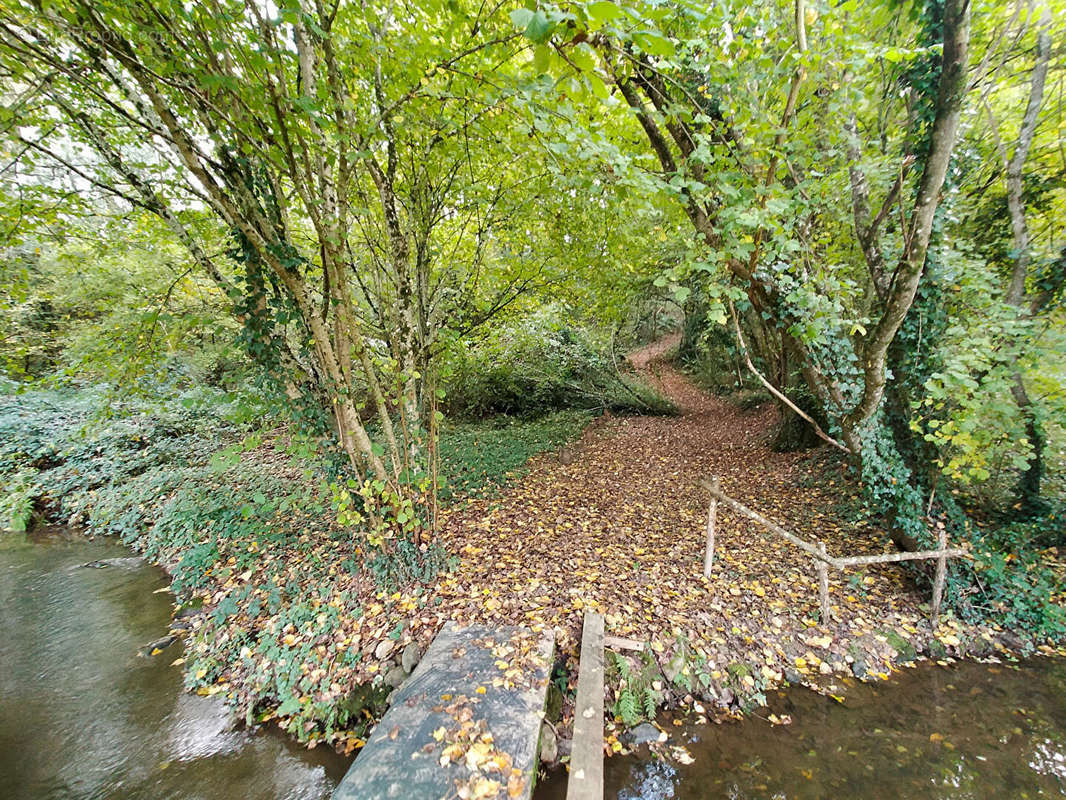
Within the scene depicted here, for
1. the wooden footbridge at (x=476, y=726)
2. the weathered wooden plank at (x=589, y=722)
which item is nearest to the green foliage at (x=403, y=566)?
the wooden footbridge at (x=476, y=726)

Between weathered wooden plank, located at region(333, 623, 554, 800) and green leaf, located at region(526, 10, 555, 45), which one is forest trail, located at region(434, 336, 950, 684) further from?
green leaf, located at region(526, 10, 555, 45)

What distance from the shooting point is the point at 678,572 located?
15.5 feet

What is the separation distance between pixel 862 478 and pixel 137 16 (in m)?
7.69

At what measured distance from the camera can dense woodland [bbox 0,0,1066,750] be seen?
10.4 feet

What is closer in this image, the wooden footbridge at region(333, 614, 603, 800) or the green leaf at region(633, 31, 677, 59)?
the green leaf at region(633, 31, 677, 59)

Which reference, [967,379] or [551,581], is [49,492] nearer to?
[551,581]

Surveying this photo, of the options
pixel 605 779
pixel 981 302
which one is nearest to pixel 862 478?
pixel 981 302

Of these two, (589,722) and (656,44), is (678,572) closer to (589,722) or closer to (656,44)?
(589,722)

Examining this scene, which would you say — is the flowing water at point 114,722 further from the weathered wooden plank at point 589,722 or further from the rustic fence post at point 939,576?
the rustic fence post at point 939,576

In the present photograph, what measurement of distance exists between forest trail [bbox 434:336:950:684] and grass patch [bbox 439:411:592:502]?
0.49 metres

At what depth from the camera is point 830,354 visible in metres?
4.73

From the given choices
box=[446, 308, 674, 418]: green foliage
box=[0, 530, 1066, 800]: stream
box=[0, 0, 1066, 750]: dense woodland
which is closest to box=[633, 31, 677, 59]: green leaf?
box=[0, 0, 1066, 750]: dense woodland

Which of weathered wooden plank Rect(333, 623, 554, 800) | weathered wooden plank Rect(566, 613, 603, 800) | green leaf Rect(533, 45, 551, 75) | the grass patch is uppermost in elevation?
green leaf Rect(533, 45, 551, 75)

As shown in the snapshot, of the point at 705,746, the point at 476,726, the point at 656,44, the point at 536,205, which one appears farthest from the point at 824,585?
the point at 536,205
